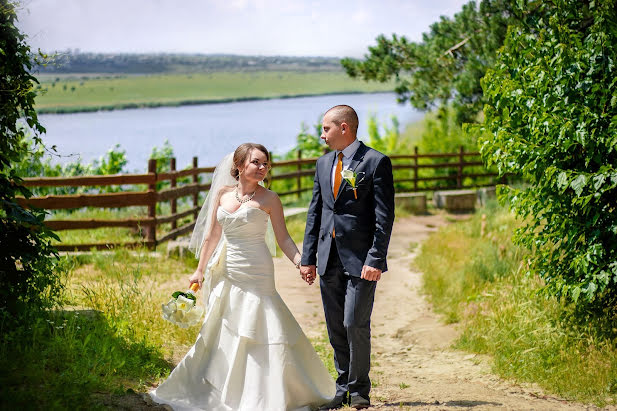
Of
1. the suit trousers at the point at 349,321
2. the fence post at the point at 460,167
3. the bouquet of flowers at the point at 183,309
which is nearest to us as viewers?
the suit trousers at the point at 349,321

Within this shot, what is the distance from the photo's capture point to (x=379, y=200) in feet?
15.2

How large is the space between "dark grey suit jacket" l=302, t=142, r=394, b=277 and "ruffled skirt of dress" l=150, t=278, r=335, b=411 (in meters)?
0.53

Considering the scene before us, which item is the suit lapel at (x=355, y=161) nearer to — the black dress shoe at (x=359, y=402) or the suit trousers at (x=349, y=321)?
the suit trousers at (x=349, y=321)

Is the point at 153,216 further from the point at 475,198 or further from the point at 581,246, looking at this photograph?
the point at 475,198

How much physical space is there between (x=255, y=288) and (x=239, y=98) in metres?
81.7

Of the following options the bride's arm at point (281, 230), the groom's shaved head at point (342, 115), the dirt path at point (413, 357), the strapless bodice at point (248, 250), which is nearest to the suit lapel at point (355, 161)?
the groom's shaved head at point (342, 115)

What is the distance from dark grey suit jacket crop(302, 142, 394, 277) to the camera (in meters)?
4.60

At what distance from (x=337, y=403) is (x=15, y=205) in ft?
9.88

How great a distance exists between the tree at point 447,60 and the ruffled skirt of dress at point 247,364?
750 centimetres

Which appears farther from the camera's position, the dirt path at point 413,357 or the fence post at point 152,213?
the fence post at point 152,213

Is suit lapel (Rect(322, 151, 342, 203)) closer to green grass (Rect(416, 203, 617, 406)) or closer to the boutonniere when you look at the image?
the boutonniere

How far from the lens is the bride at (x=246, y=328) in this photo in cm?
486

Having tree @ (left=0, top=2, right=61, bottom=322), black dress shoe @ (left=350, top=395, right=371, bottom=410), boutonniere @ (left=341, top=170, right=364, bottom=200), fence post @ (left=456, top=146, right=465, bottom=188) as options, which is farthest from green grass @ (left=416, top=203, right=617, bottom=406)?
fence post @ (left=456, top=146, right=465, bottom=188)

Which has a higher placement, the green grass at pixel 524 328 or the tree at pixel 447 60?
the tree at pixel 447 60
